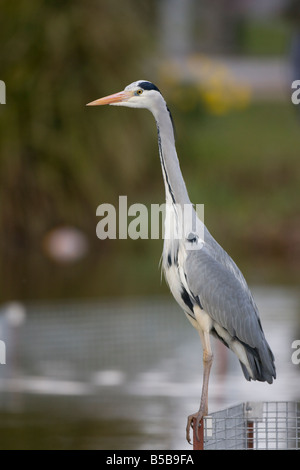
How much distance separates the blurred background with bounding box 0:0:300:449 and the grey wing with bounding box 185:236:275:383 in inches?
43.6

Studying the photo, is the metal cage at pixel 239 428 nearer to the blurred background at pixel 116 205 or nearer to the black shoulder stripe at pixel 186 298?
the black shoulder stripe at pixel 186 298

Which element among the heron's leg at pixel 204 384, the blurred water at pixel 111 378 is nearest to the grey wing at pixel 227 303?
the heron's leg at pixel 204 384

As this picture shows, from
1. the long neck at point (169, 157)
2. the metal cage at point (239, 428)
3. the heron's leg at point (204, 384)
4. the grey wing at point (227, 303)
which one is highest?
the long neck at point (169, 157)

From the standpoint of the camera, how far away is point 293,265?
44.6 feet

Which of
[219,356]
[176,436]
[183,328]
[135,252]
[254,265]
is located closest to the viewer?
[176,436]

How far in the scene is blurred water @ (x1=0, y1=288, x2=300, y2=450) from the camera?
6188mm

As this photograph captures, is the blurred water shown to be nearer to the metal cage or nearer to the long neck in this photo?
the metal cage

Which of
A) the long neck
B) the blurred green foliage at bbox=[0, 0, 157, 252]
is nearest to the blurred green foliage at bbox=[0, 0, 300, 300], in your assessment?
the blurred green foliage at bbox=[0, 0, 157, 252]

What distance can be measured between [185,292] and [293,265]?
29.3 ft

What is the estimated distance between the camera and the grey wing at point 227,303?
4773 millimetres

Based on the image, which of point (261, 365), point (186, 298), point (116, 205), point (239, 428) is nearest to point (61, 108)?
point (116, 205)

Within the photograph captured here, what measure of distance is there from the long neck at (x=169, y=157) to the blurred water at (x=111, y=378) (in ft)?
5.23
